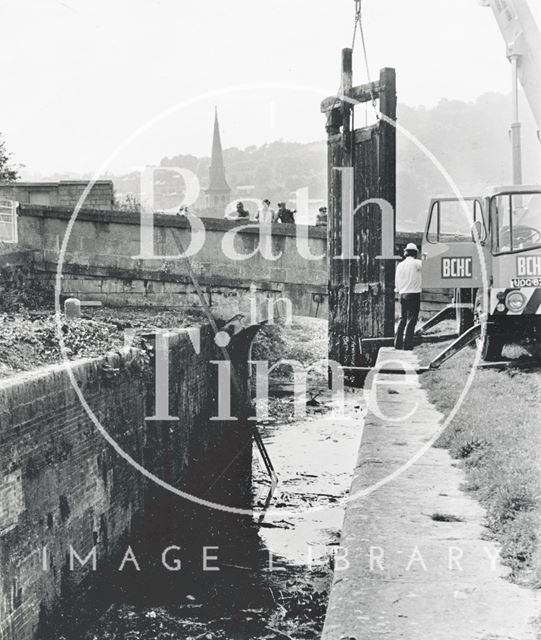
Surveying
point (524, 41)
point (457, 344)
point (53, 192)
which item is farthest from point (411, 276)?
point (53, 192)

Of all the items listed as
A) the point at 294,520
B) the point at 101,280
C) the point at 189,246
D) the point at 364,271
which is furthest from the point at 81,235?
the point at 294,520

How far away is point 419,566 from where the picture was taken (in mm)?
4539

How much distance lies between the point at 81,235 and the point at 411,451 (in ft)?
34.8

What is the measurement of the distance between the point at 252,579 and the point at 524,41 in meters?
8.84

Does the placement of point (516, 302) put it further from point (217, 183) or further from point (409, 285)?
point (217, 183)

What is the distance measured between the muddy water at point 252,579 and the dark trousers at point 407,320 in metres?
2.53

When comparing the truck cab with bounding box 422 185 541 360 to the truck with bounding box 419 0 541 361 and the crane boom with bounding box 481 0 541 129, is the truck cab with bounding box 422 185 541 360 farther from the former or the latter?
the crane boom with bounding box 481 0 541 129

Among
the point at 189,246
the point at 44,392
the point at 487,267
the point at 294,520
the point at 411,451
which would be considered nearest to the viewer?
Answer: the point at 411,451

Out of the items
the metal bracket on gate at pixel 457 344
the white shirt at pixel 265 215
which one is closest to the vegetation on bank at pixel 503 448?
the metal bracket on gate at pixel 457 344

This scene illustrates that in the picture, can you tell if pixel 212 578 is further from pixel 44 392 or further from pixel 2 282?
pixel 2 282

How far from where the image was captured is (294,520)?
39.2 ft

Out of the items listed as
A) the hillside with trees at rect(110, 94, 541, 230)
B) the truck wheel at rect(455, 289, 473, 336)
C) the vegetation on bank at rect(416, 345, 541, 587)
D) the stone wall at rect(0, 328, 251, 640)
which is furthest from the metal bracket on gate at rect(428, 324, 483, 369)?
the hillside with trees at rect(110, 94, 541, 230)

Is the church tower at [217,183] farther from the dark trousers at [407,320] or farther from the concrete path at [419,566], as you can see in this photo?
the concrete path at [419,566]

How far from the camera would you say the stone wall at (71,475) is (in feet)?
23.6
